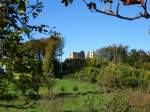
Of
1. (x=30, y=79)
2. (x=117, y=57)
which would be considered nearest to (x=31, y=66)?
(x=30, y=79)

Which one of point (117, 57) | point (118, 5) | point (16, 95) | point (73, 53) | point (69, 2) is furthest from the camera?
point (73, 53)

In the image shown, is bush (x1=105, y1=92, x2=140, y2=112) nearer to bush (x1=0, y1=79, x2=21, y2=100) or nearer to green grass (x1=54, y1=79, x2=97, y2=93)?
bush (x1=0, y1=79, x2=21, y2=100)

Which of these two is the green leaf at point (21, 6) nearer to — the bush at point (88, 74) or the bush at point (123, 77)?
the bush at point (123, 77)

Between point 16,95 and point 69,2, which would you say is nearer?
point 69,2

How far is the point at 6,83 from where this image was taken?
Answer: 7.07 metres

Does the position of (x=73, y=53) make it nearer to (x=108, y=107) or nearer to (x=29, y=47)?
(x=108, y=107)

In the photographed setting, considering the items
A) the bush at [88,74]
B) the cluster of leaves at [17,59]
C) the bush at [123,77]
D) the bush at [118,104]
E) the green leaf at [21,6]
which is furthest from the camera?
the bush at [88,74]

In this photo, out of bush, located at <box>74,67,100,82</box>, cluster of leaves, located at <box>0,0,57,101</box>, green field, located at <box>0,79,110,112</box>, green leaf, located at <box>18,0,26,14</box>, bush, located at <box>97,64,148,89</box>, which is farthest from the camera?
bush, located at <box>74,67,100,82</box>

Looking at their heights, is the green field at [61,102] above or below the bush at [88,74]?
below

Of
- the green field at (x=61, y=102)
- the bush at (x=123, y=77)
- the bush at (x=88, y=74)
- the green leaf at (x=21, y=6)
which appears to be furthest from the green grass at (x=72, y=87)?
the green leaf at (x=21, y=6)

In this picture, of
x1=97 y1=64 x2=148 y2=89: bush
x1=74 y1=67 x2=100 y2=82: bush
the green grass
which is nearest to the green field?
the green grass

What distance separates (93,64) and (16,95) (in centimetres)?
5829

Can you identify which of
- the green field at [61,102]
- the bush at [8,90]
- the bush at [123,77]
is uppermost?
the bush at [123,77]

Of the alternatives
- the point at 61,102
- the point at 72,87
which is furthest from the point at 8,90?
the point at 72,87
